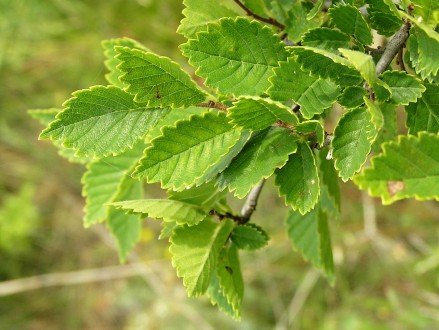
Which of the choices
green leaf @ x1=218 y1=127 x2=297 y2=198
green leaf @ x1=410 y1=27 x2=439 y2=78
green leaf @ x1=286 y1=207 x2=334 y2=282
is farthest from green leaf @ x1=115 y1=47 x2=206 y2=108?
green leaf @ x1=286 y1=207 x2=334 y2=282

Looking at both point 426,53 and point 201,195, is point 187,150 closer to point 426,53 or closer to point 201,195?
point 201,195

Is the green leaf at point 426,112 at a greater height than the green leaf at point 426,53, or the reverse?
the green leaf at point 426,53

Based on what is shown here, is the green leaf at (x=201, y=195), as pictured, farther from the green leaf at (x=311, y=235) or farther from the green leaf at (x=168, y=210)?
the green leaf at (x=311, y=235)

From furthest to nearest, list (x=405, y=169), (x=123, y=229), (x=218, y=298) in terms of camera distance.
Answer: (x=123, y=229) < (x=218, y=298) < (x=405, y=169)

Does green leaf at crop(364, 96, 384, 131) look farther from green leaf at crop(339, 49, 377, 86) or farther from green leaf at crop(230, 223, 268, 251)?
green leaf at crop(230, 223, 268, 251)

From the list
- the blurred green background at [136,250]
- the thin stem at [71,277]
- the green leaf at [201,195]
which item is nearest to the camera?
the green leaf at [201,195]

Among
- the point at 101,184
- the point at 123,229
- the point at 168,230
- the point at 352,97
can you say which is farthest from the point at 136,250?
the point at 352,97

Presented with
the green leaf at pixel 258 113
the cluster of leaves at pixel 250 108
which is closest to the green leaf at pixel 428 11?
the cluster of leaves at pixel 250 108
